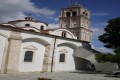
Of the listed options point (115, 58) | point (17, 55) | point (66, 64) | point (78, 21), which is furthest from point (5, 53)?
point (78, 21)

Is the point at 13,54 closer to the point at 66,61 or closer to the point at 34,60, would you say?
the point at 34,60

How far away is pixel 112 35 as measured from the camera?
23078mm

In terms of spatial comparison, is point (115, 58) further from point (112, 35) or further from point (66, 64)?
point (66, 64)

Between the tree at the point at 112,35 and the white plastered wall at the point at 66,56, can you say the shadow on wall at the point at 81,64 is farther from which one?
the tree at the point at 112,35

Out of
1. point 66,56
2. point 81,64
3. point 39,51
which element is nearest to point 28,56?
point 39,51

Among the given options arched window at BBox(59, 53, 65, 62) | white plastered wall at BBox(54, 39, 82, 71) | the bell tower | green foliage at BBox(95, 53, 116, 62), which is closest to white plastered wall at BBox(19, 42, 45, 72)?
white plastered wall at BBox(54, 39, 82, 71)

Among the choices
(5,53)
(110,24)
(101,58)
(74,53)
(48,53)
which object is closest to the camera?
(5,53)

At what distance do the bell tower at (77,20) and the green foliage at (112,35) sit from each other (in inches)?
842

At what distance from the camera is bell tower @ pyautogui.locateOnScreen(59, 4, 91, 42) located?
46344 mm

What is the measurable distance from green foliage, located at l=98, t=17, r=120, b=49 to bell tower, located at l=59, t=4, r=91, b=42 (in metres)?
21.4

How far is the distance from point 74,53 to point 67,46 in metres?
1.82

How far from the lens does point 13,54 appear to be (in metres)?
17.3

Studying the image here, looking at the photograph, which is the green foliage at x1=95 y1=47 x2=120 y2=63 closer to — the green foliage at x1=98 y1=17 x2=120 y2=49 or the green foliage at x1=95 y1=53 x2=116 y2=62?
the green foliage at x1=95 y1=53 x2=116 y2=62

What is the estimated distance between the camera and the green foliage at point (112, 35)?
73.7 ft
